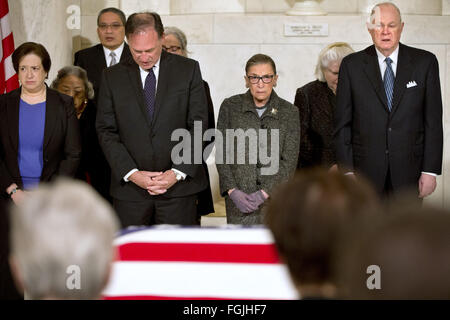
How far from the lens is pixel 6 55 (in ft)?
20.4

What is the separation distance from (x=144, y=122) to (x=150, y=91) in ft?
0.67

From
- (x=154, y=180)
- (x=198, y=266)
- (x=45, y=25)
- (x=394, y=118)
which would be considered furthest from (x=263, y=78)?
(x=45, y=25)

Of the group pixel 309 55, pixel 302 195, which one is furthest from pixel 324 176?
pixel 309 55

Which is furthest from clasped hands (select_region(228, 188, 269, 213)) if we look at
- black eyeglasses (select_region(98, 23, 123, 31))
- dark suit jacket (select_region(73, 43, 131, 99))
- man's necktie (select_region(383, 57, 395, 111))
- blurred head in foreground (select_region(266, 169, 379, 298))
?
Result: blurred head in foreground (select_region(266, 169, 379, 298))

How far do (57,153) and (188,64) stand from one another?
3.26 feet

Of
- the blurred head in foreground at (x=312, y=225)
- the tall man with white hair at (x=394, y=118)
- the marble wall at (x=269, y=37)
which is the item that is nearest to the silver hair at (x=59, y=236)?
the blurred head in foreground at (x=312, y=225)

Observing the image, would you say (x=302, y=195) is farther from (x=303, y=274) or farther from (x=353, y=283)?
(x=353, y=283)

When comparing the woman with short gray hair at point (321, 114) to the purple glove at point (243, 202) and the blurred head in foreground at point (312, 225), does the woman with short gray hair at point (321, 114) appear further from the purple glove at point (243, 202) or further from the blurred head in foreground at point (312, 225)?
the blurred head in foreground at point (312, 225)

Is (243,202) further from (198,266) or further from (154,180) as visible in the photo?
(198,266)

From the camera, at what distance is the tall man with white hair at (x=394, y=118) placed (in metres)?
4.68

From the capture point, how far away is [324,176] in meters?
1.37

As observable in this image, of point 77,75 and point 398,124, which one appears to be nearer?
point 398,124

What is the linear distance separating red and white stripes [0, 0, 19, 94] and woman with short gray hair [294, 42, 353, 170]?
236cm
